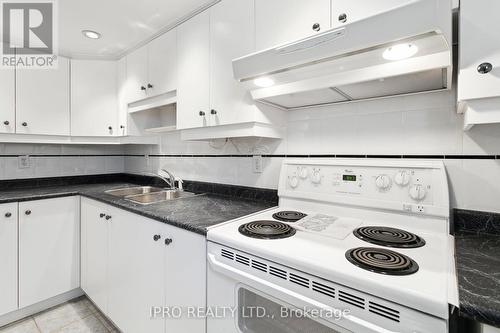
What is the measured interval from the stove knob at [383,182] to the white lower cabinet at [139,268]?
2.75 feet

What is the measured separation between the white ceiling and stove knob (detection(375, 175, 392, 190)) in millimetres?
1413

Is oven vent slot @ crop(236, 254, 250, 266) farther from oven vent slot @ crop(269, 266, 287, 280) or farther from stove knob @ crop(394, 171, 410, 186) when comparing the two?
stove knob @ crop(394, 171, 410, 186)

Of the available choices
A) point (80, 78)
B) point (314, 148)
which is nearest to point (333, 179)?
point (314, 148)

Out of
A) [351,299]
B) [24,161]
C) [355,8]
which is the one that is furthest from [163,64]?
[351,299]

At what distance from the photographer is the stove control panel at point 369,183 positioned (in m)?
1.03

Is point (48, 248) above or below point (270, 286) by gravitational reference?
below

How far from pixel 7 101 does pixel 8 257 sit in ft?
3.91

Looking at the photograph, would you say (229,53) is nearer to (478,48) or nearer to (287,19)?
(287,19)

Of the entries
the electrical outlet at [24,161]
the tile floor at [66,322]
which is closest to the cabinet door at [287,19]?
the tile floor at [66,322]

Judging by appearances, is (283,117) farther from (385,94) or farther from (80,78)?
(80,78)

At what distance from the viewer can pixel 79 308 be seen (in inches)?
76.6

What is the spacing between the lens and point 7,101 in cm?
192

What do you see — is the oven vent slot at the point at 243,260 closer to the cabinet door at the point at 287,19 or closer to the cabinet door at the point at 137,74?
the cabinet door at the point at 287,19

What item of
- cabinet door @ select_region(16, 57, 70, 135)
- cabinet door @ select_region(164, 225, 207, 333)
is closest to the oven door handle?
cabinet door @ select_region(164, 225, 207, 333)
